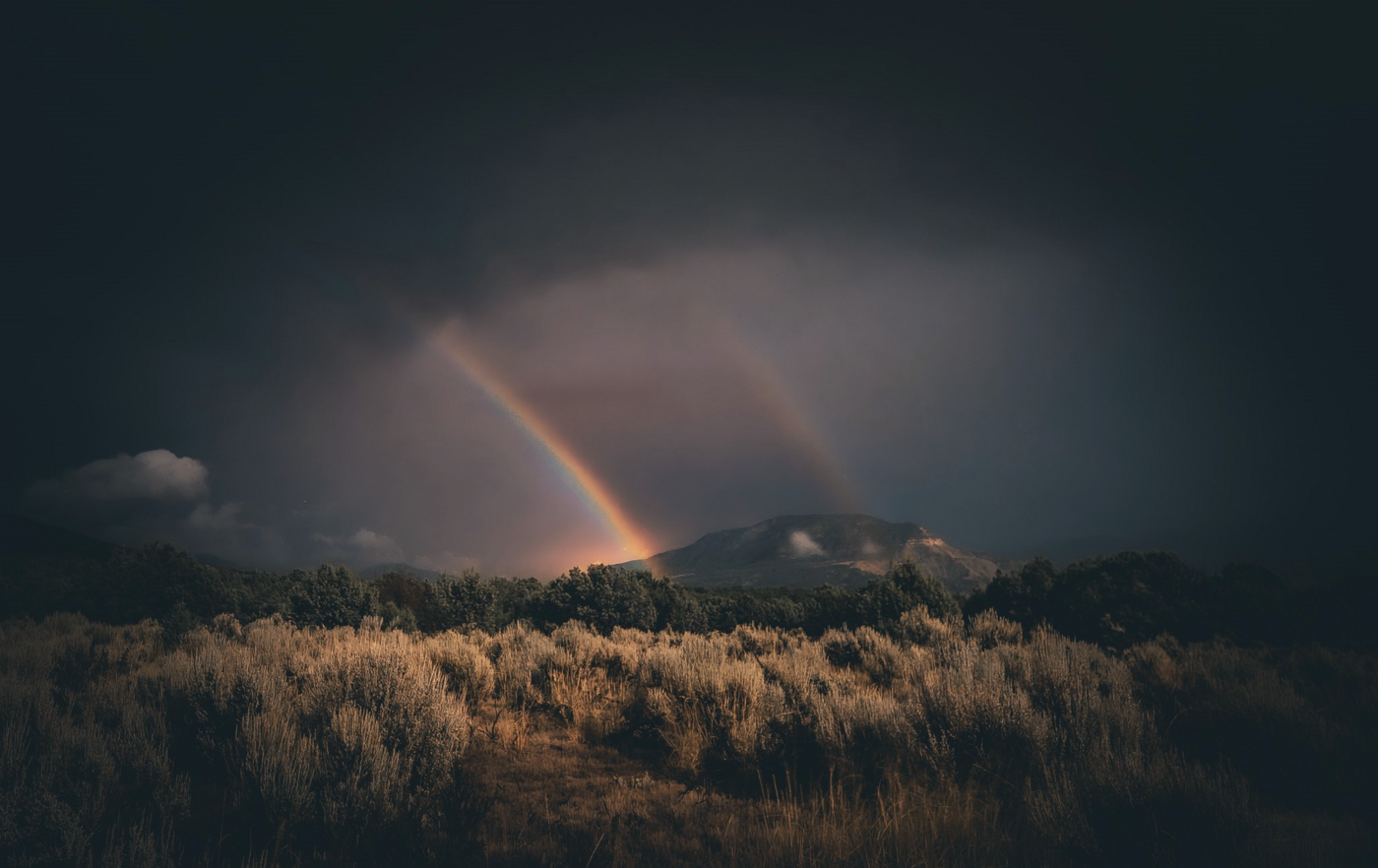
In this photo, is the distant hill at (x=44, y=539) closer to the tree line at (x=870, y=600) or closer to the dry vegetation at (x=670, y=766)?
the tree line at (x=870, y=600)

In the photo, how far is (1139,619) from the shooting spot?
17312 mm

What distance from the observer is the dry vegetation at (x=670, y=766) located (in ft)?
12.0

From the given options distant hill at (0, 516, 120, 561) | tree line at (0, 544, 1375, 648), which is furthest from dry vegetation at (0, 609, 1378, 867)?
distant hill at (0, 516, 120, 561)

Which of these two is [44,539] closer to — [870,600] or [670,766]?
[870,600]

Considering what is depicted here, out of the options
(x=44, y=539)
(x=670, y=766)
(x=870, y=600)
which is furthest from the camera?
(x=44, y=539)

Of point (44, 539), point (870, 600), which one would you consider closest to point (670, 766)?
point (870, 600)

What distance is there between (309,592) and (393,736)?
1577cm

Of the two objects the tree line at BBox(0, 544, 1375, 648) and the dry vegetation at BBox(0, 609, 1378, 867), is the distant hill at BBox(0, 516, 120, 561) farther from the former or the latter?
the dry vegetation at BBox(0, 609, 1378, 867)

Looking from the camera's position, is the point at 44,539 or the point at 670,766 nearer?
the point at 670,766

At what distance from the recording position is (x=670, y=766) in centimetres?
606

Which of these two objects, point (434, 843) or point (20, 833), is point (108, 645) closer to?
point (20, 833)

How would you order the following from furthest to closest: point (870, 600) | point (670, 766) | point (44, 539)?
point (44, 539) → point (870, 600) → point (670, 766)

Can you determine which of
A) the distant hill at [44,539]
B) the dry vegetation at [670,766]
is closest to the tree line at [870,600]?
the dry vegetation at [670,766]

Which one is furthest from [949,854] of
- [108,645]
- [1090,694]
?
[108,645]
